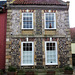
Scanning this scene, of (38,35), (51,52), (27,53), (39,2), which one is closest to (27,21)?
(38,35)

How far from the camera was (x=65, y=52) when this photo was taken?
1166 centimetres

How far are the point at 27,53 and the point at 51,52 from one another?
2576 mm

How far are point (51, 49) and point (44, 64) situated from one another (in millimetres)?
1757

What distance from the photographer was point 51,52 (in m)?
11.8

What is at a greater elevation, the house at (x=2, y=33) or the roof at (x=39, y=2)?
the roof at (x=39, y=2)

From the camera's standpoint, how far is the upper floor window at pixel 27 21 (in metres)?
12.0

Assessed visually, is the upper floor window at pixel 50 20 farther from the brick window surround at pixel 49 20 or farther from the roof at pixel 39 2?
the roof at pixel 39 2

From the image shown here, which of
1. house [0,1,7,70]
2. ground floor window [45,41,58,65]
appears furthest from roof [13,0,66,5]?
ground floor window [45,41,58,65]

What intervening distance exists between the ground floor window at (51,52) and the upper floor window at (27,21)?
8.86 feet

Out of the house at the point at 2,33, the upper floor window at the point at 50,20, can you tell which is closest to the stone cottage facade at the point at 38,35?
the upper floor window at the point at 50,20

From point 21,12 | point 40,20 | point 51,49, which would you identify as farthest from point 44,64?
point 21,12

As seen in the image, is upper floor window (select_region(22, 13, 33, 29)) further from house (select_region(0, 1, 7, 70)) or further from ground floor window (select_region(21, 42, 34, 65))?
house (select_region(0, 1, 7, 70))

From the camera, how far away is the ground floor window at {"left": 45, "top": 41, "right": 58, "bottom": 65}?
38.5 ft

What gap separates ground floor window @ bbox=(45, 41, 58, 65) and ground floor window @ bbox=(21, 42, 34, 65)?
1594 millimetres
